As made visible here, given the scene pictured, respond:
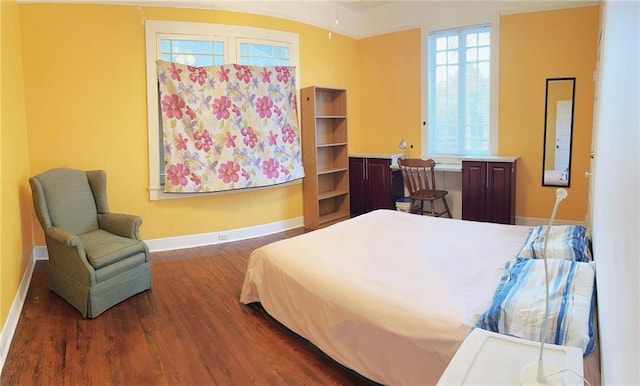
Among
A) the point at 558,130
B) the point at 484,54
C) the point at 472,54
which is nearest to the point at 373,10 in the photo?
the point at 472,54

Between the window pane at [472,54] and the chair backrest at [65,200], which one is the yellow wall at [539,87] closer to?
the window pane at [472,54]

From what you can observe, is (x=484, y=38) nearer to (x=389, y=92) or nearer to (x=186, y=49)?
(x=389, y=92)

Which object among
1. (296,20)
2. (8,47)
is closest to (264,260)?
(8,47)

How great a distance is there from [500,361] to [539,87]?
14.2ft

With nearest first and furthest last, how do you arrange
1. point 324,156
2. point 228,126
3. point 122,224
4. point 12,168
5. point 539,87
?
point 12,168 < point 122,224 < point 228,126 < point 539,87 < point 324,156

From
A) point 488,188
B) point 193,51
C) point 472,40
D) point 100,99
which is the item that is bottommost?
point 488,188

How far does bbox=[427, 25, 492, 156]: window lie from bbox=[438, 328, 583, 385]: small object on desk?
423 centimetres

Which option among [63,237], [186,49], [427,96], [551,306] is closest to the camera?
[551,306]

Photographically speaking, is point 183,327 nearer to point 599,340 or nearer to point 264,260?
point 264,260

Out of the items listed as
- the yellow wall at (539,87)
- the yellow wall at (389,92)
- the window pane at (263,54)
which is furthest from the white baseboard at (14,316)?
the yellow wall at (539,87)

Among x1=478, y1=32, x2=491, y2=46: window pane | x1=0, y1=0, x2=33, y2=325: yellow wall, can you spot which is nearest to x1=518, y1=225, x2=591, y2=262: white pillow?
x1=0, y1=0, x2=33, y2=325: yellow wall

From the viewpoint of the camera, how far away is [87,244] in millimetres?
3256

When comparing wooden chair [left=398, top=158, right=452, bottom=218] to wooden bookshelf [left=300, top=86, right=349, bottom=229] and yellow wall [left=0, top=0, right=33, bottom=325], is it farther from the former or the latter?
yellow wall [left=0, top=0, right=33, bottom=325]

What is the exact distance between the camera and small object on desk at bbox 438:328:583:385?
3.81 ft
